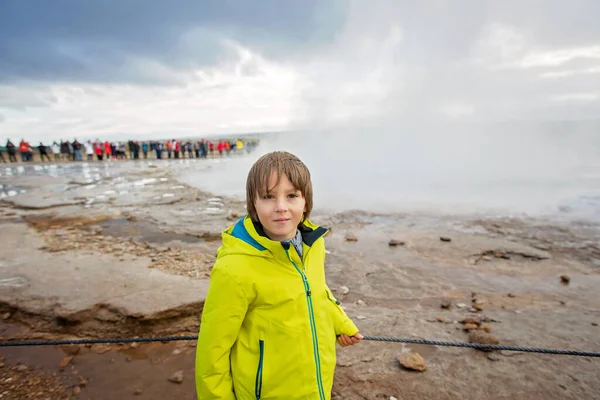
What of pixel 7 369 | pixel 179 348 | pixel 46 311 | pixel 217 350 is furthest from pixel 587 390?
pixel 46 311

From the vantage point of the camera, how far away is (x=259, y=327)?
1.42 m

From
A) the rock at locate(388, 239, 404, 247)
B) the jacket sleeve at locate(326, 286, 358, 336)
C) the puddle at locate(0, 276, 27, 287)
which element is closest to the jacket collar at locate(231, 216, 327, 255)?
the jacket sleeve at locate(326, 286, 358, 336)

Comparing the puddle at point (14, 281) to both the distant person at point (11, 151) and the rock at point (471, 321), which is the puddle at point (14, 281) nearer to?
the rock at point (471, 321)

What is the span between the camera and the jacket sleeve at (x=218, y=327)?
1.34 metres

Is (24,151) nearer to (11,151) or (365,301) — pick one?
(11,151)

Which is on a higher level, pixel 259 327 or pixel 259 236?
pixel 259 236

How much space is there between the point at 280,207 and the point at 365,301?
2761 mm

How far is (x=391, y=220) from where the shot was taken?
24.4ft

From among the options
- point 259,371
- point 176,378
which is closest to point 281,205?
point 259,371

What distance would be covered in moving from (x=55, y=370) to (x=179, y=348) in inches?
35.2

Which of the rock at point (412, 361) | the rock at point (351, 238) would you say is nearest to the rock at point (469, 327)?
the rock at point (412, 361)

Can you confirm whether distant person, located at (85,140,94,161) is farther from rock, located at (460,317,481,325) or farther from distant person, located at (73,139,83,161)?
rock, located at (460,317,481,325)

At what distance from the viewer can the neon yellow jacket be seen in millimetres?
1354

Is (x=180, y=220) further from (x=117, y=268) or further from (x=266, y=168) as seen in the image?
(x=266, y=168)
